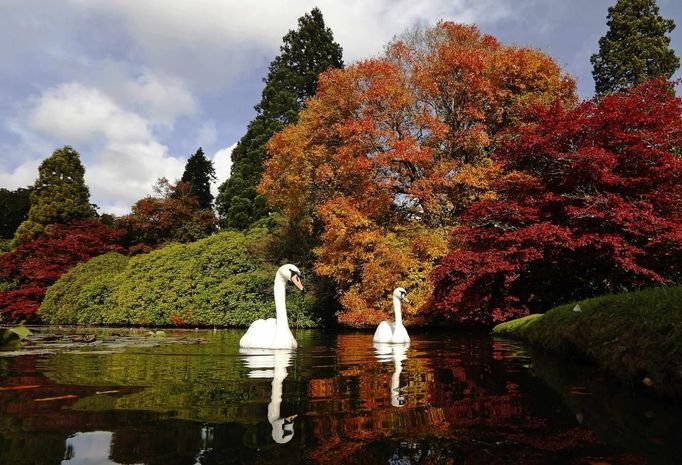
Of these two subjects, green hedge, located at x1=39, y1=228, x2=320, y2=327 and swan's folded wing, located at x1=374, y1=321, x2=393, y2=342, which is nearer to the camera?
swan's folded wing, located at x1=374, y1=321, x2=393, y2=342

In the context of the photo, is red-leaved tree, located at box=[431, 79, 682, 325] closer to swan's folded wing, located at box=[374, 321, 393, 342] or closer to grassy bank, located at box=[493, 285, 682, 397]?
swan's folded wing, located at box=[374, 321, 393, 342]

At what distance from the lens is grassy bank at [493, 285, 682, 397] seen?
366 centimetres

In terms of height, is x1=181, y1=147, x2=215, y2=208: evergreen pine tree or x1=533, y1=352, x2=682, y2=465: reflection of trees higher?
x1=181, y1=147, x2=215, y2=208: evergreen pine tree

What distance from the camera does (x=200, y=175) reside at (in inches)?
1606

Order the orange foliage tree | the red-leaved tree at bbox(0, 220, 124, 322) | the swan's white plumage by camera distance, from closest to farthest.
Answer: the swan's white plumage → the orange foliage tree → the red-leaved tree at bbox(0, 220, 124, 322)

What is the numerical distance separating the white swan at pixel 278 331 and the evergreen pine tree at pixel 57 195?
26236 millimetres

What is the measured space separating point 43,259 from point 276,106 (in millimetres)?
15958

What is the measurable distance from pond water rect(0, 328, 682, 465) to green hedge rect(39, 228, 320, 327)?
1590 cm

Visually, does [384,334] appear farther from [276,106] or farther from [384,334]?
[276,106]

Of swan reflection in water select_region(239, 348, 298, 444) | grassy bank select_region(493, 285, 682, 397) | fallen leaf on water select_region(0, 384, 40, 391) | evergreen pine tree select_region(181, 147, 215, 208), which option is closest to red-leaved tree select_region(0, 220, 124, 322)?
evergreen pine tree select_region(181, 147, 215, 208)

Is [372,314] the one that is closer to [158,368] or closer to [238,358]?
[238,358]

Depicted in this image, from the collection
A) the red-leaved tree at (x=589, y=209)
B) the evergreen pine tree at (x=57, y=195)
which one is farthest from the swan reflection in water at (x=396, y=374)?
the evergreen pine tree at (x=57, y=195)

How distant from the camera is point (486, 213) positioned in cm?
1202

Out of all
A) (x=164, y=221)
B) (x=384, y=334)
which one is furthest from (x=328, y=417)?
(x=164, y=221)
